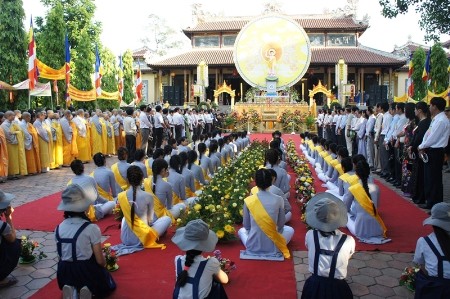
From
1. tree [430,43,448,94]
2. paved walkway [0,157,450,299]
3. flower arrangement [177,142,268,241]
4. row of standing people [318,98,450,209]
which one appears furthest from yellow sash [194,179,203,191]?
tree [430,43,448,94]

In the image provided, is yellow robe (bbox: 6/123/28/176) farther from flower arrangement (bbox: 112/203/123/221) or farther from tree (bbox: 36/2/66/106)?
tree (bbox: 36/2/66/106)

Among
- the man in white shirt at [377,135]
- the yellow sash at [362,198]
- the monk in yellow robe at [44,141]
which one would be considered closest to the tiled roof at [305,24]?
the man in white shirt at [377,135]

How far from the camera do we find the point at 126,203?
4.54 meters

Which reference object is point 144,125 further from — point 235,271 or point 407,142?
point 235,271

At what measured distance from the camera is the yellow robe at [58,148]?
10.7 m

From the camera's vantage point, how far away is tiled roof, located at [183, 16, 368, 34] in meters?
30.1

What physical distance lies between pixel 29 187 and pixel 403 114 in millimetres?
7712

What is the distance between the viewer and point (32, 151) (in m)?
9.79

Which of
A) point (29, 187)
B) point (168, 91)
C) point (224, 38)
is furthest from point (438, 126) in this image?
point (224, 38)

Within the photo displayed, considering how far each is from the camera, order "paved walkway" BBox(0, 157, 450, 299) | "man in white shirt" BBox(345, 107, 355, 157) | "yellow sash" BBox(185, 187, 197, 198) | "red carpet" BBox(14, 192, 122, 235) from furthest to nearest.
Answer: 1. "man in white shirt" BBox(345, 107, 355, 157)
2. "yellow sash" BBox(185, 187, 197, 198)
3. "red carpet" BBox(14, 192, 122, 235)
4. "paved walkway" BBox(0, 157, 450, 299)

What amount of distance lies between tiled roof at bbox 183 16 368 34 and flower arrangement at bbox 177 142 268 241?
24145 millimetres

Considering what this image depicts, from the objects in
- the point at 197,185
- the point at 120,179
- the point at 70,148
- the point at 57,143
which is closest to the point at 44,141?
the point at 57,143

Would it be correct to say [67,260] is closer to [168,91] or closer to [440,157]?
[440,157]

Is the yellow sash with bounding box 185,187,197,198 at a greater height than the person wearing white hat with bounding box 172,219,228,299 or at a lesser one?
lesser
